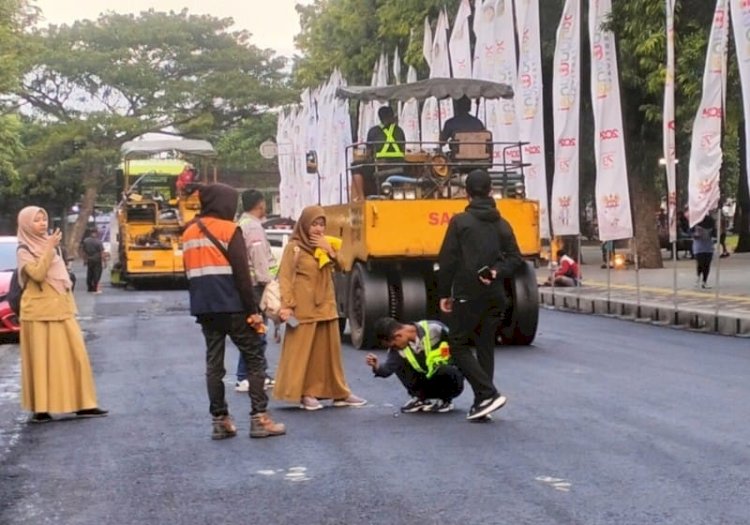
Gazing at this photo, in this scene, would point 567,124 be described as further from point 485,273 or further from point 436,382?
point 485,273

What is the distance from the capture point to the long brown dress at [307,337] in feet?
34.9

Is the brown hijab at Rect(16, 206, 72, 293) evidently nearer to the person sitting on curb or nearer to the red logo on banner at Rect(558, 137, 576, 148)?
the red logo on banner at Rect(558, 137, 576, 148)

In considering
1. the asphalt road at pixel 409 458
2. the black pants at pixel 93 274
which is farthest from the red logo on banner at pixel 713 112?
the black pants at pixel 93 274

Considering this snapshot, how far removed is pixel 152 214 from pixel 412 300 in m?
19.1

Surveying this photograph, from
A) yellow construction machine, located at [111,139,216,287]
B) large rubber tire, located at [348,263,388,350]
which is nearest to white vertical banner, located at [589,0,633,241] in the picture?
large rubber tire, located at [348,263,388,350]

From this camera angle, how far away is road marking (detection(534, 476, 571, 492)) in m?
7.34

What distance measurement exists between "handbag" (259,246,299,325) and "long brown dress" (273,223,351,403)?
96mm

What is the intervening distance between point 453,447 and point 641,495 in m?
1.84

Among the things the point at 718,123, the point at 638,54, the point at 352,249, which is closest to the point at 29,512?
the point at 352,249

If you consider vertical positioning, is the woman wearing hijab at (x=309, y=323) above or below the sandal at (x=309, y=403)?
above

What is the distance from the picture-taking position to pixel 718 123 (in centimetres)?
1769

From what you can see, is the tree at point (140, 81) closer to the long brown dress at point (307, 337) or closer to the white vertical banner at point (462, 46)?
the white vertical banner at point (462, 46)

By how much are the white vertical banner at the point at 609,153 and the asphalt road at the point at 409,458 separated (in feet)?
25.4

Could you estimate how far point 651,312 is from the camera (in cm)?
2098
